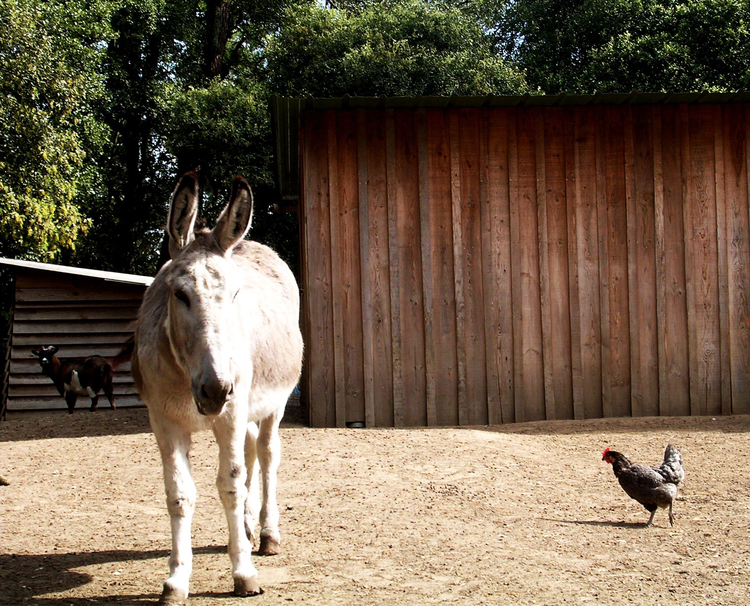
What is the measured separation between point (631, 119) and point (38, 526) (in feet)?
28.6

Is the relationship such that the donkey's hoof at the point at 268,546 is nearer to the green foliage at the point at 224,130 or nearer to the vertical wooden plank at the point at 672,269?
the vertical wooden plank at the point at 672,269

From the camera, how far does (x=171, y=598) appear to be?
4.05 meters

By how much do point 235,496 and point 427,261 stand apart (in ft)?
21.9

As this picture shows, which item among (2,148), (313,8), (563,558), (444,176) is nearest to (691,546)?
(563,558)

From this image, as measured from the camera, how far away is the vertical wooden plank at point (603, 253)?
10789 millimetres

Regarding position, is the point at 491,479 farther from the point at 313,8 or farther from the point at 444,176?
the point at 313,8

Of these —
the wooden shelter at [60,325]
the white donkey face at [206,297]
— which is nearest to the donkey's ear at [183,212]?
the white donkey face at [206,297]

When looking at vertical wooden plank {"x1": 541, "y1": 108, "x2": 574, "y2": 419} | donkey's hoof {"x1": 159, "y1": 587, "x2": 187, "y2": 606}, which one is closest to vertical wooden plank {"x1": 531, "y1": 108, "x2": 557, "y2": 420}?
vertical wooden plank {"x1": 541, "y1": 108, "x2": 574, "y2": 419}

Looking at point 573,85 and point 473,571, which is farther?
point 573,85

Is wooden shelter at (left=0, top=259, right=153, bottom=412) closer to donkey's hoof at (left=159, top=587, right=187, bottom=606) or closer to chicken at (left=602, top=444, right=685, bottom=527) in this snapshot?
chicken at (left=602, top=444, right=685, bottom=527)

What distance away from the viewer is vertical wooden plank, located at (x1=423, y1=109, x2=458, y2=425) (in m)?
10.6

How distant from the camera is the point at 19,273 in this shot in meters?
15.3

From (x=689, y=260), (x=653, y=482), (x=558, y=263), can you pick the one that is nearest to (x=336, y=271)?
(x=558, y=263)

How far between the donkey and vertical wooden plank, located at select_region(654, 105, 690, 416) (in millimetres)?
7432
